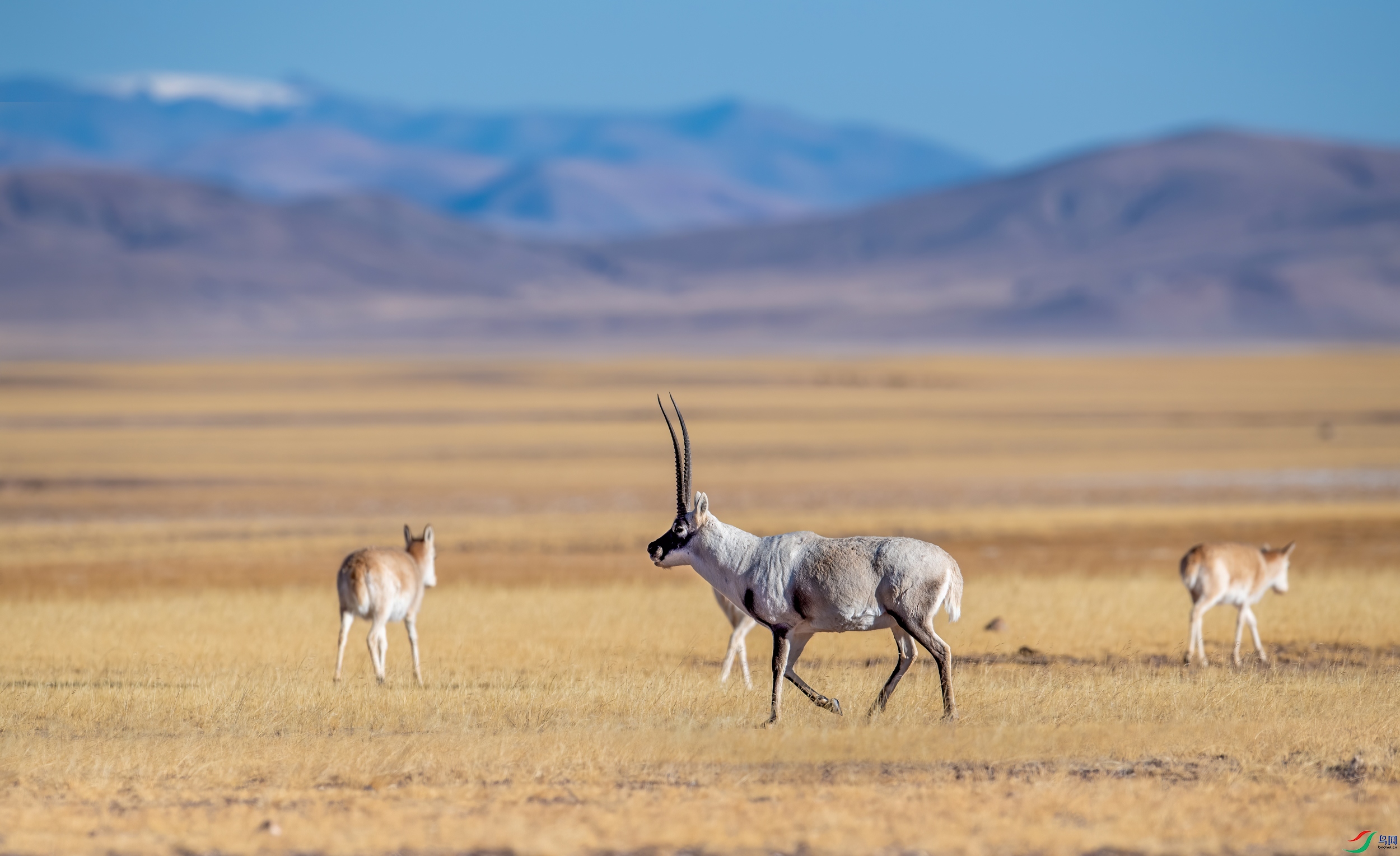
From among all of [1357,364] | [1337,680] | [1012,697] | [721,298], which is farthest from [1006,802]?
[721,298]

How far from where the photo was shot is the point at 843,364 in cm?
9250

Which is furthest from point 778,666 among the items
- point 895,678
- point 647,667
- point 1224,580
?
point 1224,580

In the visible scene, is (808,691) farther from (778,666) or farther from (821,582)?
(821,582)

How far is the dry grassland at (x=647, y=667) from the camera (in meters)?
8.88

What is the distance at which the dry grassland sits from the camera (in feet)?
29.1

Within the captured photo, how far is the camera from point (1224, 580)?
14453 mm

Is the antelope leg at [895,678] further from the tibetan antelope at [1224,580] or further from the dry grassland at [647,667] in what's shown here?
the tibetan antelope at [1224,580]

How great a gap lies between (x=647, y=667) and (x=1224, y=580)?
16.3ft

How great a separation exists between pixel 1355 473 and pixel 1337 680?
27.1 m

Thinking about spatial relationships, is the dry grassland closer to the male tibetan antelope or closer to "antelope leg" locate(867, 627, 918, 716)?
"antelope leg" locate(867, 627, 918, 716)

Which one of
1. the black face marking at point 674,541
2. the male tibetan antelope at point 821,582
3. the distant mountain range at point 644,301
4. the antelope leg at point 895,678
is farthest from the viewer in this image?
the distant mountain range at point 644,301

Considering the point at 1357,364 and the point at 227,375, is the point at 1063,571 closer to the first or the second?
the point at 227,375

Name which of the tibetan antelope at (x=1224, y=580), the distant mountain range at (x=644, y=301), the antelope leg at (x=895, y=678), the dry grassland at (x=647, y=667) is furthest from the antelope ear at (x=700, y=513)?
the distant mountain range at (x=644, y=301)

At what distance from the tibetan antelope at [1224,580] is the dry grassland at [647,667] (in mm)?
486
